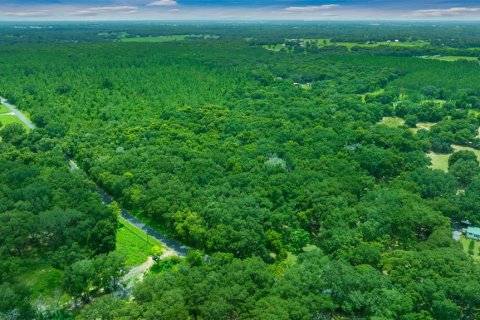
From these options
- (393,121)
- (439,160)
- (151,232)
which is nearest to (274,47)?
(393,121)

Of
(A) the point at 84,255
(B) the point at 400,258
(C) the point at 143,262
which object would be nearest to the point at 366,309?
(B) the point at 400,258

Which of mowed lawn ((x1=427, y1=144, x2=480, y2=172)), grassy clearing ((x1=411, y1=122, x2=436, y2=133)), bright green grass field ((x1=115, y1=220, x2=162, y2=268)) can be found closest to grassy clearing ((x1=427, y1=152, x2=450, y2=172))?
mowed lawn ((x1=427, y1=144, x2=480, y2=172))

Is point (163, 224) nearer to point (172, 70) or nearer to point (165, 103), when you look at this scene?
point (165, 103)

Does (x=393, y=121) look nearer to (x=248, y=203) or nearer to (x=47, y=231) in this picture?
(x=248, y=203)

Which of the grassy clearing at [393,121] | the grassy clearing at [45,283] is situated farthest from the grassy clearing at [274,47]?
the grassy clearing at [45,283]

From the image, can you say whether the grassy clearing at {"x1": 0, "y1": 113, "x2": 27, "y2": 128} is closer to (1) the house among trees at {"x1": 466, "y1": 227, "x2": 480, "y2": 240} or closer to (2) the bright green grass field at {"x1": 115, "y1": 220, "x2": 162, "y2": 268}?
(2) the bright green grass field at {"x1": 115, "y1": 220, "x2": 162, "y2": 268}
